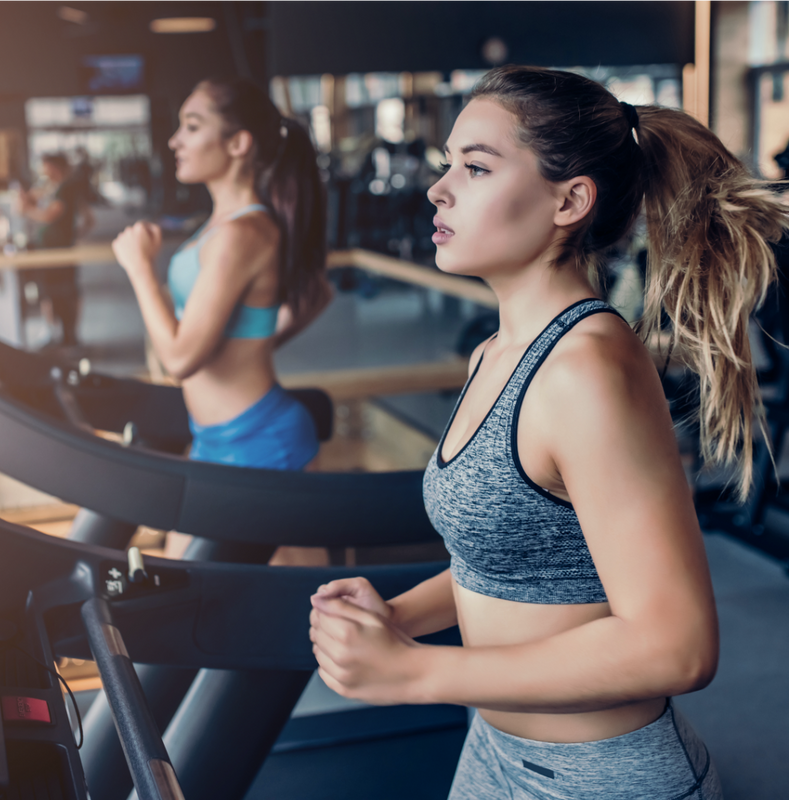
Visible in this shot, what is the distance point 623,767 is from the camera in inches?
34.6

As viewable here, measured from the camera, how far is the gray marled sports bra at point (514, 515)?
0.83 meters

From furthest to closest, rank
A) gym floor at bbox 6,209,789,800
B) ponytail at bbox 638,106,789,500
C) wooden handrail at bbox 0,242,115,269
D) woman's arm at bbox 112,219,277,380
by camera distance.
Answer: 1. wooden handrail at bbox 0,242,115,269
2. gym floor at bbox 6,209,789,800
3. woman's arm at bbox 112,219,277,380
4. ponytail at bbox 638,106,789,500

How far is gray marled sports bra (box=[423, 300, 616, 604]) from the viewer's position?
826 millimetres

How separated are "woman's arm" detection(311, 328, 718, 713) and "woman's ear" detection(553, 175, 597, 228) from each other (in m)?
0.16

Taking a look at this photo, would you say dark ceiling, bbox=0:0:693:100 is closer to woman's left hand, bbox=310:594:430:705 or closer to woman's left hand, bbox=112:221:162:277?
woman's left hand, bbox=112:221:162:277

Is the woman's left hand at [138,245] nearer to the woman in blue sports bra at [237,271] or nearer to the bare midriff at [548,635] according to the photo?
the woman in blue sports bra at [237,271]

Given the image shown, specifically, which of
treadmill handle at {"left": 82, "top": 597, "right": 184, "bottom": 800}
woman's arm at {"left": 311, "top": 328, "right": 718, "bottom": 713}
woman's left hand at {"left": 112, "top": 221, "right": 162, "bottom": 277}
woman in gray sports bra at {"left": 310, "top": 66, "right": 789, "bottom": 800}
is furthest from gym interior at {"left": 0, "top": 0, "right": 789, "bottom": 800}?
woman's left hand at {"left": 112, "top": 221, "right": 162, "bottom": 277}

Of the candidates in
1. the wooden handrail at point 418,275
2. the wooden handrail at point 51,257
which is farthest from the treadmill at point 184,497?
the wooden handrail at point 51,257

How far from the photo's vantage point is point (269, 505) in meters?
1.54

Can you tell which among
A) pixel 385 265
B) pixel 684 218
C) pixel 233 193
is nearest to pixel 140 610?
pixel 684 218

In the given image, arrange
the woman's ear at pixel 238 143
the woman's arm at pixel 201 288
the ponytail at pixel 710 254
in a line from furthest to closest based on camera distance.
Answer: the woman's ear at pixel 238 143, the woman's arm at pixel 201 288, the ponytail at pixel 710 254

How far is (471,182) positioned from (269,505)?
0.83m

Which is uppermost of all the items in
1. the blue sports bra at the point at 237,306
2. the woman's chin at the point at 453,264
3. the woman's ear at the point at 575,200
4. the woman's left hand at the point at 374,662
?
the woman's ear at the point at 575,200

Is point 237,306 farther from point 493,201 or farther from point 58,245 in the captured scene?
point 58,245
